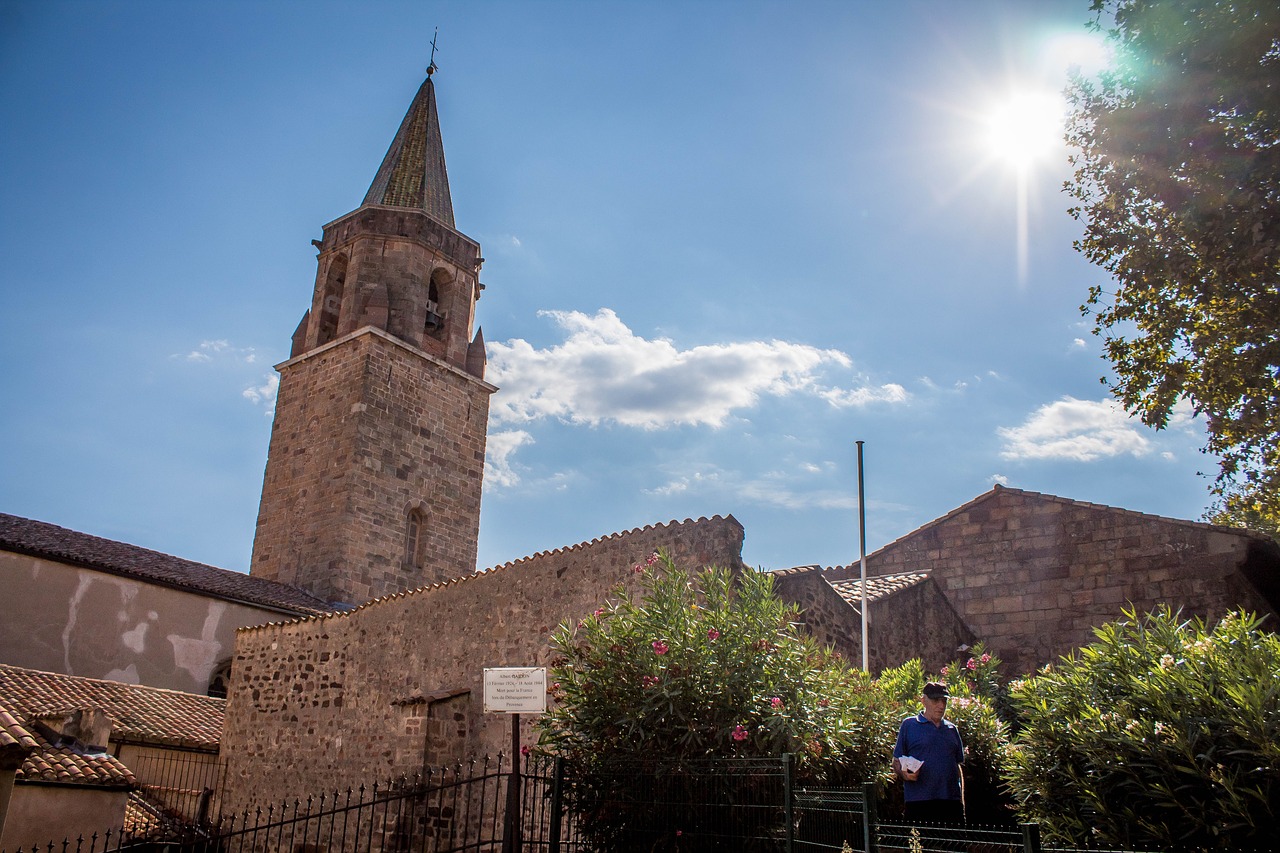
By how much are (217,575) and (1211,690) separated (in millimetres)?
19268

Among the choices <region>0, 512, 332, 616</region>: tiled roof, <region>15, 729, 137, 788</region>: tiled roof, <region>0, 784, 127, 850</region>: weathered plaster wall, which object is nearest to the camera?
<region>0, 784, 127, 850</region>: weathered plaster wall

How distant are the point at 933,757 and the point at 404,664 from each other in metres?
8.35

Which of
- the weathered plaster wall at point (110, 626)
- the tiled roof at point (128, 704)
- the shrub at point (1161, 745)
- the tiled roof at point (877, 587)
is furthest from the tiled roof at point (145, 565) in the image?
the shrub at point (1161, 745)

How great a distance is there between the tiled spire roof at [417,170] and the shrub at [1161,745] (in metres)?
22.1

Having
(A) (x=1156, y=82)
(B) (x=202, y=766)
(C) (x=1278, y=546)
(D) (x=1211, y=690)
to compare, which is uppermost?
(A) (x=1156, y=82)

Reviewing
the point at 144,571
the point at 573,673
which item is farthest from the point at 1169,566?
the point at 144,571

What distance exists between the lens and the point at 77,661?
1652 centimetres

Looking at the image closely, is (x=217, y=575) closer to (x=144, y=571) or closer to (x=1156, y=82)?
(x=144, y=571)

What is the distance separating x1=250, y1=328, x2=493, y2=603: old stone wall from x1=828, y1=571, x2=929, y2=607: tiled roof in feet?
38.3

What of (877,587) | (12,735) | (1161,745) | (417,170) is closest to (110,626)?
(12,735)

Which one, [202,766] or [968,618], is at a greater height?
[968,618]

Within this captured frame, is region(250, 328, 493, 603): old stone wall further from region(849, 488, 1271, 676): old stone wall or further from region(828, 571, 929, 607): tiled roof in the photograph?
region(849, 488, 1271, 676): old stone wall

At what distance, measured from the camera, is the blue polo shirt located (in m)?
6.59

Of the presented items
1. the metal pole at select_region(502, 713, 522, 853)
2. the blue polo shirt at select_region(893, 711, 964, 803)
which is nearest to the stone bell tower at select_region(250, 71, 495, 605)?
the metal pole at select_region(502, 713, 522, 853)
